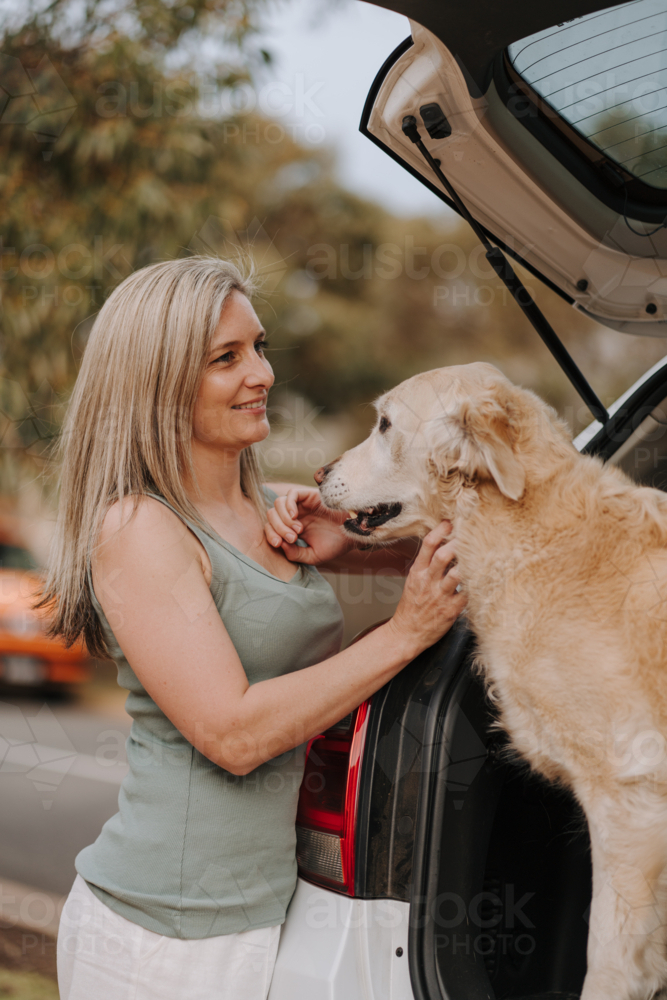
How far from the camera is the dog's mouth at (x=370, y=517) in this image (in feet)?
5.61

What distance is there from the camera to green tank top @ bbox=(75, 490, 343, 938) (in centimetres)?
125

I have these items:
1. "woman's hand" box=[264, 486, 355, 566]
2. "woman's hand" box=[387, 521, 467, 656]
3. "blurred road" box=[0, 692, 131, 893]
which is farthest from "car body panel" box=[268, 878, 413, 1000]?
"blurred road" box=[0, 692, 131, 893]

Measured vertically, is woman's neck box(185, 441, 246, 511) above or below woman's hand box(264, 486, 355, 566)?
above

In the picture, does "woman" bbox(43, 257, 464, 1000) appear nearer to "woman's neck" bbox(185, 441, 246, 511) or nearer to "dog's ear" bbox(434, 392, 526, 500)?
"woman's neck" bbox(185, 441, 246, 511)

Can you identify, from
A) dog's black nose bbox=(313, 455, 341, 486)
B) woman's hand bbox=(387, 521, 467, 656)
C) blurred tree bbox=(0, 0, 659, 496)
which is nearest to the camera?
woman's hand bbox=(387, 521, 467, 656)

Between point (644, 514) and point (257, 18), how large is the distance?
5.78 m

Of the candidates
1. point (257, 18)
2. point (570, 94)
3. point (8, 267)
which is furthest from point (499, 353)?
point (570, 94)

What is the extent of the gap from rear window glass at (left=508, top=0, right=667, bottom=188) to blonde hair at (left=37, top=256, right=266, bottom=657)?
0.75 metres

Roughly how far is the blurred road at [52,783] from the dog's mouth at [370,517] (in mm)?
2970

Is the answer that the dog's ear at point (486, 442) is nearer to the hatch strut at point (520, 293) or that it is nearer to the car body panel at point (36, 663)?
the hatch strut at point (520, 293)

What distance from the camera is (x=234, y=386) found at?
1.50 meters

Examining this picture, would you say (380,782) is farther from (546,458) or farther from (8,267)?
(8,267)

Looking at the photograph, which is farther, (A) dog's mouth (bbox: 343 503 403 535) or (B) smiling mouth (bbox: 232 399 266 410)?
(A) dog's mouth (bbox: 343 503 403 535)

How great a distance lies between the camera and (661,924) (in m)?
1.25
